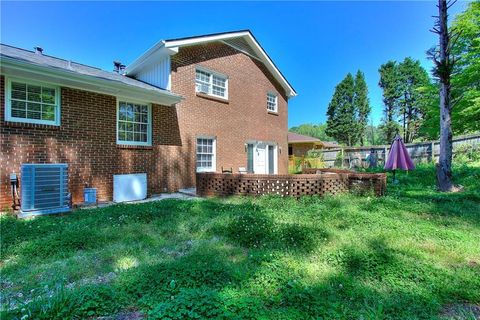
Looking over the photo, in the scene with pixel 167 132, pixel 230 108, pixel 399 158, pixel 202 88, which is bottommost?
pixel 399 158

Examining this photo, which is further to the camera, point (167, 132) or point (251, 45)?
point (251, 45)

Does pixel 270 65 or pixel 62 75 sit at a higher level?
pixel 270 65

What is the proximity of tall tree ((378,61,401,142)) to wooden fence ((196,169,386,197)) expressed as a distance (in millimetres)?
34233

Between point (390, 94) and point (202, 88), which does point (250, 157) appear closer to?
point (202, 88)

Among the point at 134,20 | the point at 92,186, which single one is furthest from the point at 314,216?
the point at 134,20

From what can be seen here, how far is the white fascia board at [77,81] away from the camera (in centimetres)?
563

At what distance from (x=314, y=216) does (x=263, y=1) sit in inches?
408

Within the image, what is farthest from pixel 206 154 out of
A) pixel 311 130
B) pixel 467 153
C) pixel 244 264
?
pixel 311 130

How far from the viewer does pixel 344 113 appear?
40.9 m

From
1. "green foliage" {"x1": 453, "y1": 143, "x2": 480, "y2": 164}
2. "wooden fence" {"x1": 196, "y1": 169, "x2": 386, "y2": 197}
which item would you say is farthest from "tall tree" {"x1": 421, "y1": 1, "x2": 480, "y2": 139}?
"wooden fence" {"x1": 196, "y1": 169, "x2": 386, "y2": 197}

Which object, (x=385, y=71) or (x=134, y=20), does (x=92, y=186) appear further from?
(x=385, y=71)

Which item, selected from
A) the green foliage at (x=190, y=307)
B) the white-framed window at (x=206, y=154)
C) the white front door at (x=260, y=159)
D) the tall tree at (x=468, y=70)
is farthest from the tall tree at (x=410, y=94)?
the green foliage at (x=190, y=307)

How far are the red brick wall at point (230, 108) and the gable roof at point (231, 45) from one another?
31 centimetres

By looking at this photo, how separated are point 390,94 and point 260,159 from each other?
3249 cm
